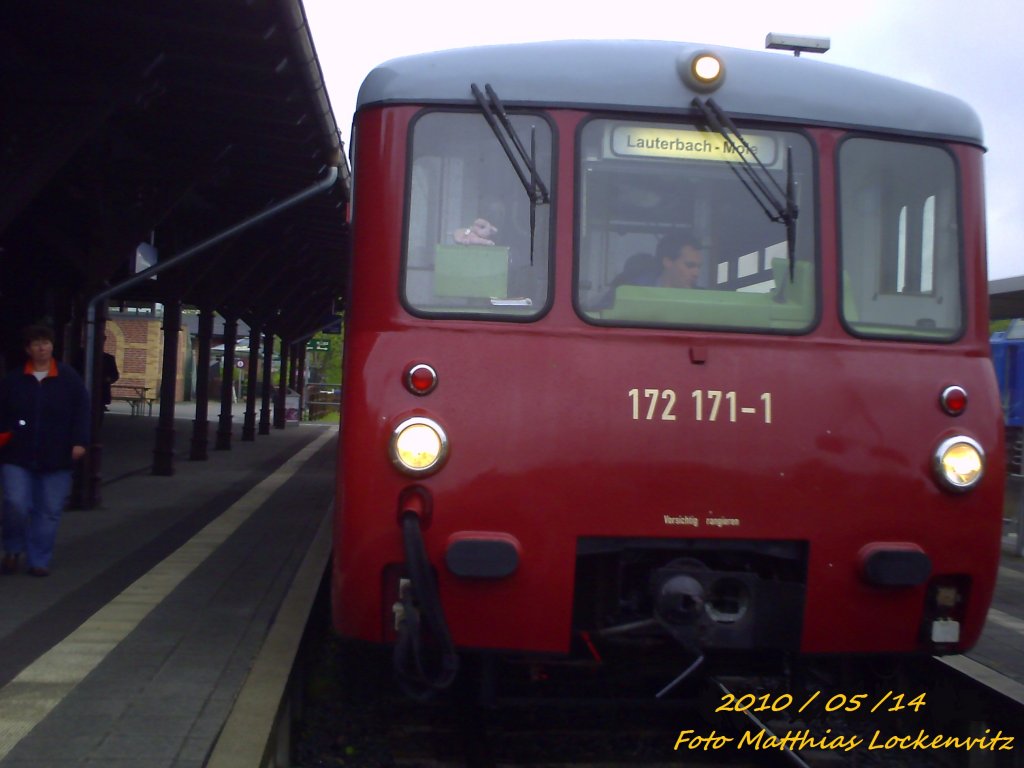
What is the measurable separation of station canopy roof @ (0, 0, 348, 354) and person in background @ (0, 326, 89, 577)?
41.9 inches

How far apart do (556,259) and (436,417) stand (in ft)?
2.47

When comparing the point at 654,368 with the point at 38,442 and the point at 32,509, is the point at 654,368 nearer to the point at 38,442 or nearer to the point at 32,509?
the point at 38,442

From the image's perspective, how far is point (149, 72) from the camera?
343 inches

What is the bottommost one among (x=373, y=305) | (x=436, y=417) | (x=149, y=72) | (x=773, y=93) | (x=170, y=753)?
(x=170, y=753)

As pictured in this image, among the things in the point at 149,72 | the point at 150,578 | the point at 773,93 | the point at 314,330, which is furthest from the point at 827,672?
the point at 314,330

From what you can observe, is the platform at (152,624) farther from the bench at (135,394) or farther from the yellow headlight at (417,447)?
the bench at (135,394)

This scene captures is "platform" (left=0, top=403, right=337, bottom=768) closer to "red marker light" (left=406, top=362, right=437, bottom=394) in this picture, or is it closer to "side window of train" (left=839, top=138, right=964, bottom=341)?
"red marker light" (left=406, top=362, right=437, bottom=394)

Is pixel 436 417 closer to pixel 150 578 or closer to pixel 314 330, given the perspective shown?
pixel 150 578

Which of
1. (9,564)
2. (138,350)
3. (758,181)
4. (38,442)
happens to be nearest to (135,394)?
(138,350)

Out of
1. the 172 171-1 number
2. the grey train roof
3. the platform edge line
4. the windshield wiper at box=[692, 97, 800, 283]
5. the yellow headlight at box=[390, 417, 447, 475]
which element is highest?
the grey train roof

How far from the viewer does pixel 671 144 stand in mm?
4875

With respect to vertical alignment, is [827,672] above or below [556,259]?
below

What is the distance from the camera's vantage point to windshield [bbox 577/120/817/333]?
484 cm

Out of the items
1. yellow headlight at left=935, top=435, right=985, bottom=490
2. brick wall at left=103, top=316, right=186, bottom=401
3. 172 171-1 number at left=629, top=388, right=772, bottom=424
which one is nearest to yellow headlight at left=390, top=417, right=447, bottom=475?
172 171-1 number at left=629, top=388, right=772, bottom=424
